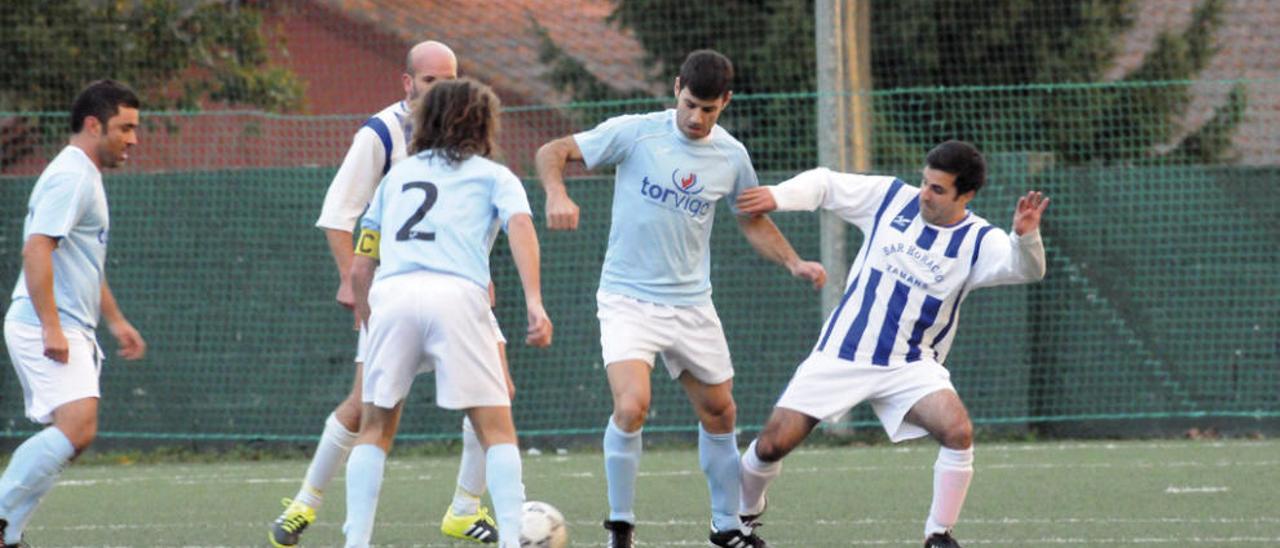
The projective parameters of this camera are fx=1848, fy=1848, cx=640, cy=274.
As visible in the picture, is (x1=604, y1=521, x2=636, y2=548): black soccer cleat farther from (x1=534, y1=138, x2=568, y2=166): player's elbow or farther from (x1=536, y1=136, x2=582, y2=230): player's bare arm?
(x1=534, y1=138, x2=568, y2=166): player's elbow

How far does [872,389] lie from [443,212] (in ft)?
6.27

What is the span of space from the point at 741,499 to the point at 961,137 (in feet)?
21.2

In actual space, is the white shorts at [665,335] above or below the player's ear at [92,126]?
below

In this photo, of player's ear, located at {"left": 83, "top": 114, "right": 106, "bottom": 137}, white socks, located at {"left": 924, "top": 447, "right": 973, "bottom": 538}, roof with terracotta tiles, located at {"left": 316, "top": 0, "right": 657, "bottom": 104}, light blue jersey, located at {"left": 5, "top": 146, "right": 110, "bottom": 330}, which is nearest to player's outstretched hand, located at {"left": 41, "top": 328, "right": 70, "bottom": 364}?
light blue jersey, located at {"left": 5, "top": 146, "right": 110, "bottom": 330}

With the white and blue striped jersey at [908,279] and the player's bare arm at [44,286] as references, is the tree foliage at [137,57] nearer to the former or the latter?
the player's bare arm at [44,286]

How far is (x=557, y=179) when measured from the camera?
6.87 m

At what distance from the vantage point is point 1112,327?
1271 cm

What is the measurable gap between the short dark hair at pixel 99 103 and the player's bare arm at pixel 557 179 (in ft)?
5.18

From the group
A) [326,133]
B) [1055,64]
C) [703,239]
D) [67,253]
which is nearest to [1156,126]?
[1055,64]

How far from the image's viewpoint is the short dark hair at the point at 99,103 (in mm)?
6840

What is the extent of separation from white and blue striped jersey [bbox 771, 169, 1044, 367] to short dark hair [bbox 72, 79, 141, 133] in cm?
248

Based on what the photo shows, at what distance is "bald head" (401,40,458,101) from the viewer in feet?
23.2

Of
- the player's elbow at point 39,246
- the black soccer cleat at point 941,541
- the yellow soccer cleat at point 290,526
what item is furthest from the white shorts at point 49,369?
the black soccer cleat at point 941,541

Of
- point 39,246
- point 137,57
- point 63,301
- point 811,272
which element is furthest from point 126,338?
point 137,57
